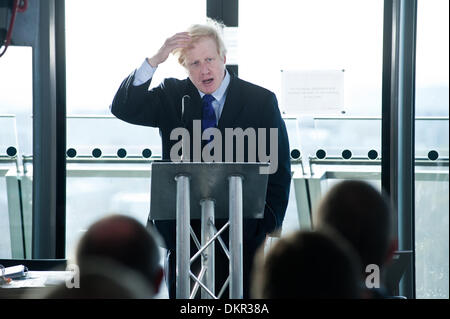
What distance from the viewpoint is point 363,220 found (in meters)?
1.55

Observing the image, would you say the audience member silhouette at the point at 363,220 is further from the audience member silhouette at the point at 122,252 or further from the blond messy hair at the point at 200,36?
the blond messy hair at the point at 200,36

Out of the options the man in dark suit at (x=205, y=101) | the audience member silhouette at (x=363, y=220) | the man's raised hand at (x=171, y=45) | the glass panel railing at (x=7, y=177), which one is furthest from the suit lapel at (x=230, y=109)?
the audience member silhouette at (x=363, y=220)

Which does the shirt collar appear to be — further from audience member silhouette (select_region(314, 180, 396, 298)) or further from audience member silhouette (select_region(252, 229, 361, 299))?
audience member silhouette (select_region(252, 229, 361, 299))

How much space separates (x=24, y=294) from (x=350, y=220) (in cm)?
158

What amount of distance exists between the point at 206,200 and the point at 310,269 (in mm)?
1430

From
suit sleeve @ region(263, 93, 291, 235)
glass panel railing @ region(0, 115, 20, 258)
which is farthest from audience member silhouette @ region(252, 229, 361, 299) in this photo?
glass panel railing @ region(0, 115, 20, 258)

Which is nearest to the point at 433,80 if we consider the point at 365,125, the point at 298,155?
the point at 365,125

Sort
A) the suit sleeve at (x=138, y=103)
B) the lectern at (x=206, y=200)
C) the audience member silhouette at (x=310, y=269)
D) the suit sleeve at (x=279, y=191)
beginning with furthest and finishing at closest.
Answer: the suit sleeve at (x=138, y=103) → the suit sleeve at (x=279, y=191) → the lectern at (x=206, y=200) → the audience member silhouette at (x=310, y=269)

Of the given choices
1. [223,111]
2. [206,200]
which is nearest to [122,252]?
[206,200]

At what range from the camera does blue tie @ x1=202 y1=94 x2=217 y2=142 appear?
339 cm

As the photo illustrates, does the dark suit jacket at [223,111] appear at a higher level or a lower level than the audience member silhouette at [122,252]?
higher

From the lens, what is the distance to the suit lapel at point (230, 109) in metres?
3.40

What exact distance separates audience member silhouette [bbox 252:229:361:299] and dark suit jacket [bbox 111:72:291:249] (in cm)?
205

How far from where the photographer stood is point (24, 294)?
264 cm
